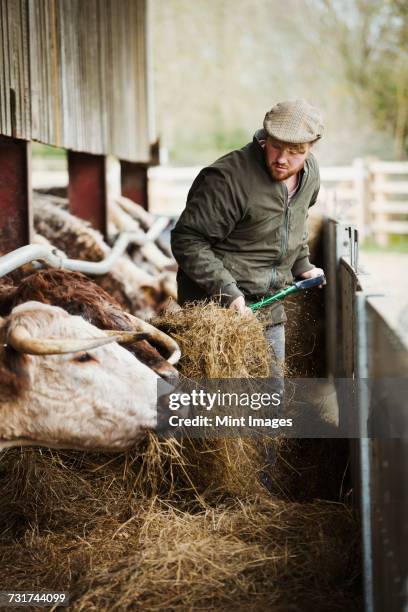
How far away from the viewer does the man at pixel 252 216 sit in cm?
473

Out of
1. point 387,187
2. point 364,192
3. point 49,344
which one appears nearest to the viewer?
point 49,344

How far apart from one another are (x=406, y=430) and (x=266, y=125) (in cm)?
252

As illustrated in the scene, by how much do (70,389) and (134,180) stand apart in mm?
10667

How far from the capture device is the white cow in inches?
147

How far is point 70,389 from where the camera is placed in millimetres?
3803

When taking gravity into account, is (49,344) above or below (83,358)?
above

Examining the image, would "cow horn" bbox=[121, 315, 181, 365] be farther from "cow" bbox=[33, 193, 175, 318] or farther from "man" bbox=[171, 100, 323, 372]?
"cow" bbox=[33, 193, 175, 318]

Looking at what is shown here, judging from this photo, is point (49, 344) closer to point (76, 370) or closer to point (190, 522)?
point (76, 370)

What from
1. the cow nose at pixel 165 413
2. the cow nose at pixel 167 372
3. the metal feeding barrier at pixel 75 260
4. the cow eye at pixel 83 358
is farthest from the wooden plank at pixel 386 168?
the cow eye at pixel 83 358

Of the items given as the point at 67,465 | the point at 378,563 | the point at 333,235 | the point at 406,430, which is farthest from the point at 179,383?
the point at 333,235

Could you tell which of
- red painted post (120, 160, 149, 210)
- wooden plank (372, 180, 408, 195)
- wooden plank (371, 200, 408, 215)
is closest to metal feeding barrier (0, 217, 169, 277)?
red painted post (120, 160, 149, 210)

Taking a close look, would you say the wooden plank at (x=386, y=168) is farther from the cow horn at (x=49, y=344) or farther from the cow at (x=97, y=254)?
the cow horn at (x=49, y=344)

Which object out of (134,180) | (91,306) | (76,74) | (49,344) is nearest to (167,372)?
(91,306)

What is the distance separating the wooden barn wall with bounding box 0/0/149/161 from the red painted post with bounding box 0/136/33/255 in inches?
8.6
